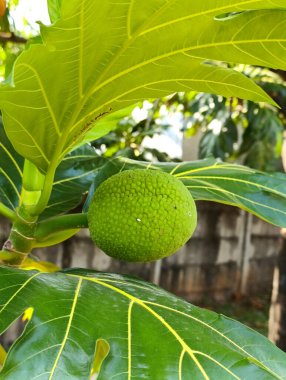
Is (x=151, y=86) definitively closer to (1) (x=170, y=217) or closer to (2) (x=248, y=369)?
(1) (x=170, y=217)

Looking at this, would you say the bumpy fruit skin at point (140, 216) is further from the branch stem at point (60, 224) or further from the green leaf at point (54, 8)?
the green leaf at point (54, 8)

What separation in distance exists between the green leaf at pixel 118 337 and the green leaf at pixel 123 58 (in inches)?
→ 6.6

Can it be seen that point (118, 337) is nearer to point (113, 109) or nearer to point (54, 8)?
point (113, 109)

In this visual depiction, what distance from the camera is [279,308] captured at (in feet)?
5.00

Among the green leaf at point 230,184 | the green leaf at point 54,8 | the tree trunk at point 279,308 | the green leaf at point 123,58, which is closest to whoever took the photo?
the green leaf at point 123,58

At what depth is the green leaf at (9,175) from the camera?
82 cm

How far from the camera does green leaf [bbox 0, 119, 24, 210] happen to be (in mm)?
825

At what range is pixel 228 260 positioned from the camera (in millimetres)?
3525

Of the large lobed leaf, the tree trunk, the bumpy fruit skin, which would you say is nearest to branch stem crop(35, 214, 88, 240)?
the bumpy fruit skin

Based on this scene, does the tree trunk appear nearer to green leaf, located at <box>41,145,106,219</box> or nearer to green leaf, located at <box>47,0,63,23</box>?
green leaf, located at <box>41,145,106,219</box>

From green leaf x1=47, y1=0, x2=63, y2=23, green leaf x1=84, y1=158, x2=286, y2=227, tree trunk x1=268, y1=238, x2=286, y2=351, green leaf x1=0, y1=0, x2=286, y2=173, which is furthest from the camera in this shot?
tree trunk x1=268, y1=238, x2=286, y2=351

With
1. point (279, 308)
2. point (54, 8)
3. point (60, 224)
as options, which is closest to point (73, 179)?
point (60, 224)

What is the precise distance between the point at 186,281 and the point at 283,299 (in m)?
1.71

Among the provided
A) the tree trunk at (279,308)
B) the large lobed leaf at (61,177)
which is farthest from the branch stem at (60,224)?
the tree trunk at (279,308)
